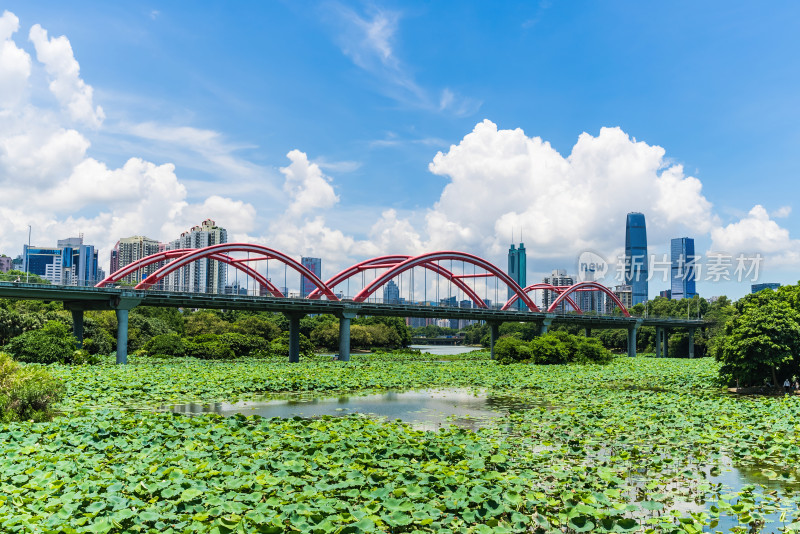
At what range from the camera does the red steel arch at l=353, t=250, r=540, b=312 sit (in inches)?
1923

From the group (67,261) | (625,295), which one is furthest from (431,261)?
(625,295)

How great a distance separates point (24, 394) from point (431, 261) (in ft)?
140

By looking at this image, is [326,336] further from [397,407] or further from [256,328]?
[397,407]

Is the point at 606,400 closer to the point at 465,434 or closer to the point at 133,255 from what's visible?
the point at 465,434

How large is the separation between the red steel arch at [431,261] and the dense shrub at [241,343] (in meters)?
10.8

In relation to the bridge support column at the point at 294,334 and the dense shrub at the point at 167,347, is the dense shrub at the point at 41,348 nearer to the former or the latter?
the dense shrub at the point at 167,347

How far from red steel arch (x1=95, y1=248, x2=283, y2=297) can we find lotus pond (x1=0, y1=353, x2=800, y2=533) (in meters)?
24.2

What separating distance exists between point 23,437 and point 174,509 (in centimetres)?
611

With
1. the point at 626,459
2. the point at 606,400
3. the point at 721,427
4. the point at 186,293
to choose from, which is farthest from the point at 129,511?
the point at 186,293

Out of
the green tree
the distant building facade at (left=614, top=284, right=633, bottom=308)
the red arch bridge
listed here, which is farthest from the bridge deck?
the distant building facade at (left=614, top=284, right=633, bottom=308)

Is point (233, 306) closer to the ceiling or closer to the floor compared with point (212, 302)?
closer to the floor

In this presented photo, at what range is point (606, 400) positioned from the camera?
1970 cm

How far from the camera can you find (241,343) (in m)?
48.6

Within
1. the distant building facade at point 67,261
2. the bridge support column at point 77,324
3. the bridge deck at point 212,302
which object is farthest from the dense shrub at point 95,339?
the distant building facade at point 67,261
